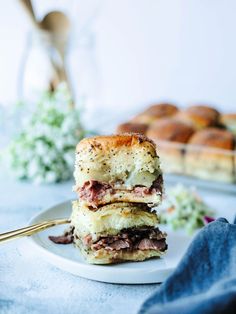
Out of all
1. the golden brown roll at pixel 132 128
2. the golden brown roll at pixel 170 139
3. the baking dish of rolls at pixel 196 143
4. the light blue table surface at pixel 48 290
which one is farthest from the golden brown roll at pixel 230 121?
the light blue table surface at pixel 48 290

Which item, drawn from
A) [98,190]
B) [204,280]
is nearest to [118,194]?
[98,190]

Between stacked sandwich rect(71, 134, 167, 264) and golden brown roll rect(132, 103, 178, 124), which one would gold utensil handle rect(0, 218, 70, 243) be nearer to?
stacked sandwich rect(71, 134, 167, 264)

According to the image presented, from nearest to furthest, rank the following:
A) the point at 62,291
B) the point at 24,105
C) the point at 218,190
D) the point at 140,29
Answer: the point at 62,291
the point at 218,190
the point at 24,105
the point at 140,29

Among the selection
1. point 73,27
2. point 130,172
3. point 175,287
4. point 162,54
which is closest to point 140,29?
point 162,54

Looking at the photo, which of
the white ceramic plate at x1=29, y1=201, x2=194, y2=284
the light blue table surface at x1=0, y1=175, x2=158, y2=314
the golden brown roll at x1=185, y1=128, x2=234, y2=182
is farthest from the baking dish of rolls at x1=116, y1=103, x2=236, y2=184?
the light blue table surface at x1=0, y1=175, x2=158, y2=314

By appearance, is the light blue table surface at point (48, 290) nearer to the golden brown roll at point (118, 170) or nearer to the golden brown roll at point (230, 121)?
the golden brown roll at point (118, 170)

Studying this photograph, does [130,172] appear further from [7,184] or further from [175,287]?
[7,184]
